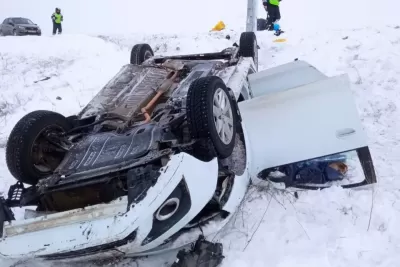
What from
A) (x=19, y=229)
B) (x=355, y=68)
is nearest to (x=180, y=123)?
(x=19, y=229)

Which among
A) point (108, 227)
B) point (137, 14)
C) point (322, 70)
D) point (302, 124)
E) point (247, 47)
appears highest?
point (247, 47)

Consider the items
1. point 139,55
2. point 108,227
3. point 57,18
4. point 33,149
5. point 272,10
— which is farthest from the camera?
point 57,18

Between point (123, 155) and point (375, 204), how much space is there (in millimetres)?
2015

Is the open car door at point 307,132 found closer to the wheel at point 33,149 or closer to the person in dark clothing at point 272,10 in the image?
the wheel at point 33,149

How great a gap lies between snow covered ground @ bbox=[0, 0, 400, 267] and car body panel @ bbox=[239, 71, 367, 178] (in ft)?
1.16

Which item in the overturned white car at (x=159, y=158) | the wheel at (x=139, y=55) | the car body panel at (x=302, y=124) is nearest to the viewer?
the overturned white car at (x=159, y=158)

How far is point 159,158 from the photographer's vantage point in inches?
118

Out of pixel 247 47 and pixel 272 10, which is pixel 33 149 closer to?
pixel 247 47

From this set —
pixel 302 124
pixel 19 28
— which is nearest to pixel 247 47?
pixel 302 124

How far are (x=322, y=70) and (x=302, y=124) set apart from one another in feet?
12.5

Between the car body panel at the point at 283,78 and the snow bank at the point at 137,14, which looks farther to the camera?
the snow bank at the point at 137,14

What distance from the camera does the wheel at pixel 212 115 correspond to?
10.4ft

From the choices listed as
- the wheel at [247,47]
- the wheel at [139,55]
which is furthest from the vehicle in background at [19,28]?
the wheel at [247,47]

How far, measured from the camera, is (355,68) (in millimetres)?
6887
